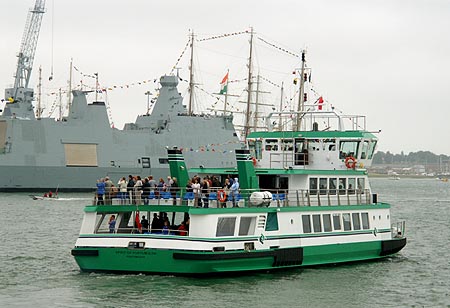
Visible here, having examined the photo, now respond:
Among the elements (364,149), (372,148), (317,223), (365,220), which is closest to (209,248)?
(317,223)

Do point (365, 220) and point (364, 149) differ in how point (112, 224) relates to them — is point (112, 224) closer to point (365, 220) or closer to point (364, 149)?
point (365, 220)

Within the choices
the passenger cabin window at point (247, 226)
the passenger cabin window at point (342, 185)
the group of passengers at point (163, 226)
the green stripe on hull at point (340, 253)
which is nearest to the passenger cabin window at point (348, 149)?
the passenger cabin window at point (342, 185)

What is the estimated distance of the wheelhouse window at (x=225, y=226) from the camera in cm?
2541

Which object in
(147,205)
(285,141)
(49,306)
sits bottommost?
(49,306)

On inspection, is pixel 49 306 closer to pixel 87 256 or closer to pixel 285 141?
pixel 87 256

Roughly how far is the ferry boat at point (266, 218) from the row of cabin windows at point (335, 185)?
0.04 meters

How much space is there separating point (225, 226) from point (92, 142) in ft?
196

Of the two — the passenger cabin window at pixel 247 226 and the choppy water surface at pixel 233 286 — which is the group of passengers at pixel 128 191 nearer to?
the passenger cabin window at pixel 247 226

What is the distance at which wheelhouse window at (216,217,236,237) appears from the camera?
25.4 m

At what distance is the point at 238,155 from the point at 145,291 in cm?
589

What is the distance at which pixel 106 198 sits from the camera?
2664 cm

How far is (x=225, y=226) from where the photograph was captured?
25641mm

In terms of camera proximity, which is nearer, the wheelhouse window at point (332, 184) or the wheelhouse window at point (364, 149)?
the wheelhouse window at point (332, 184)

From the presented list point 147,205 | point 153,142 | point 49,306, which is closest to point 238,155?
point 147,205
